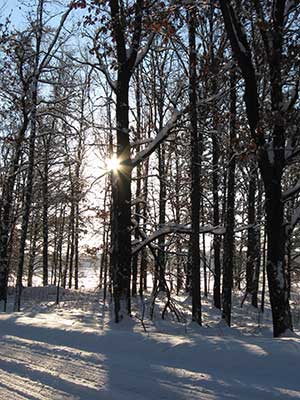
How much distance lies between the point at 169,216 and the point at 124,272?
15914mm

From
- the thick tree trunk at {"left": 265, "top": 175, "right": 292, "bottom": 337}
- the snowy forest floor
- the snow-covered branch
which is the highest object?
the snow-covered branch

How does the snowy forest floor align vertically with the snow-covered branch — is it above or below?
below

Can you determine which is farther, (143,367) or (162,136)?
(162,136)

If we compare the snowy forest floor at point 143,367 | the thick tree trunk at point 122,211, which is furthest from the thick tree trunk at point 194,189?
the snowy forest floor at point 143,367

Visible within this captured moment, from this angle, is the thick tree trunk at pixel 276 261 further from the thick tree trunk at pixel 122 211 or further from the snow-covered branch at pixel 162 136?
the thick tree trunk at pixel 122 211

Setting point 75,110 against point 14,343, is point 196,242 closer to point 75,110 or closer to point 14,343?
point 14,343

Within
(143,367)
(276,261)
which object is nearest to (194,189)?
(276,261)

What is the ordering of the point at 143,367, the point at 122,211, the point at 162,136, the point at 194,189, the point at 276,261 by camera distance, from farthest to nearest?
the point at 194,189
the point at 162,136
the point at 122,211
the point at 276,261
the point at 143,367

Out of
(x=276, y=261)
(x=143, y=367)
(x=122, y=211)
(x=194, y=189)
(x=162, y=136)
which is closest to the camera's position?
(x=143, y=367)

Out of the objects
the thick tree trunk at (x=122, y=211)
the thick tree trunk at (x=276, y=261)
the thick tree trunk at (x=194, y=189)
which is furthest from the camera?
the thick tree trunk at (x=194, y=189)

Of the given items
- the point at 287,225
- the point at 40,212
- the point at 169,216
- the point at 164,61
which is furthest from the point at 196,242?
the point at 40,212

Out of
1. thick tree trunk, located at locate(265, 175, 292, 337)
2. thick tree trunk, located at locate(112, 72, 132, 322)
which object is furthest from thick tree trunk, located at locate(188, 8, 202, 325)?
thick tree trunk, located at locate(265, 175, 292, 337)

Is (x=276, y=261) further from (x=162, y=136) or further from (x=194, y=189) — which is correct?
(x=162, y=136)

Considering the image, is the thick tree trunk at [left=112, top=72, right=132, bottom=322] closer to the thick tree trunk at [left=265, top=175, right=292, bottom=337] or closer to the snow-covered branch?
the snow-covered branch
